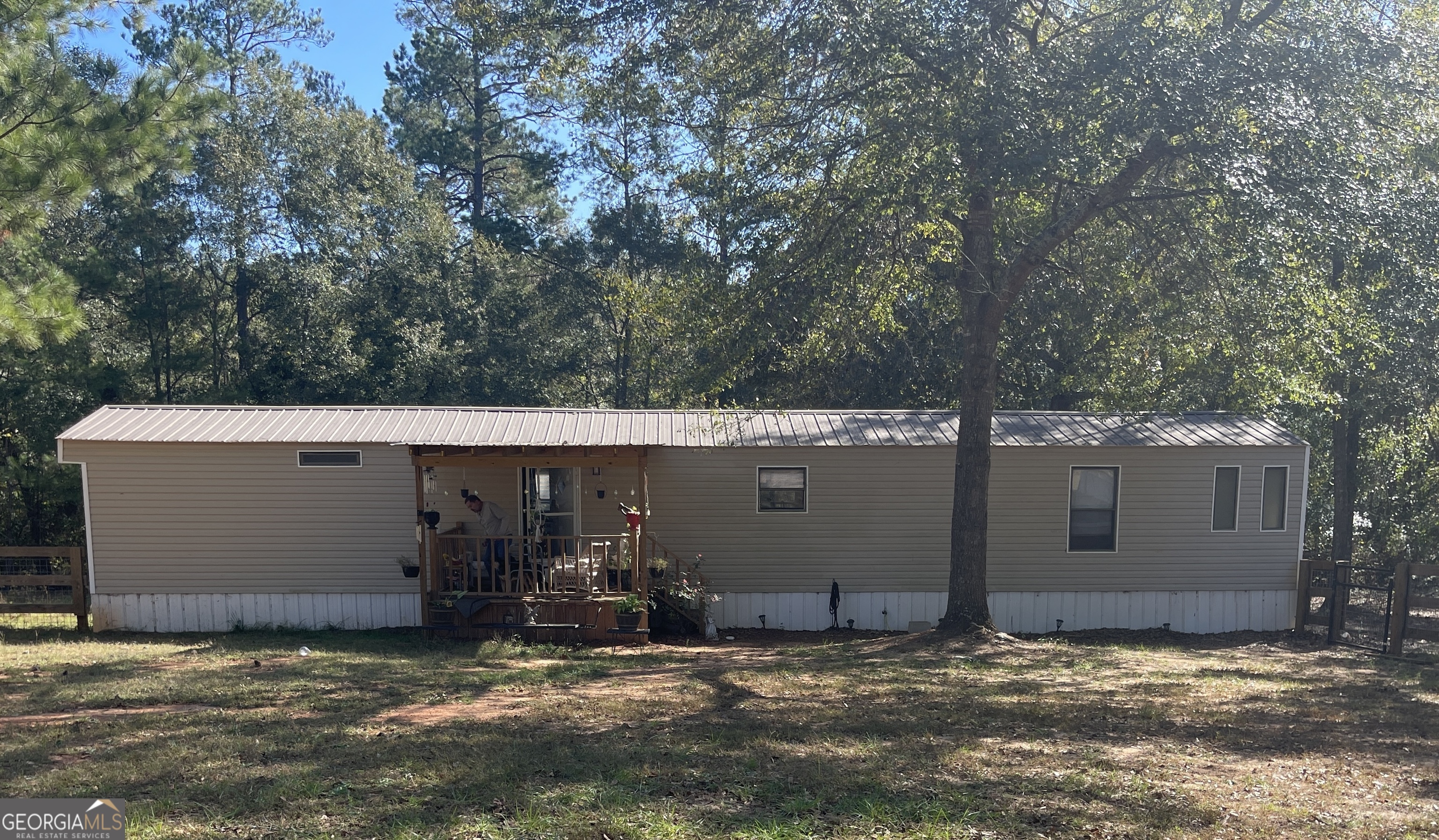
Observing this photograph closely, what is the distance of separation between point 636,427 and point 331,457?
3.93 metres

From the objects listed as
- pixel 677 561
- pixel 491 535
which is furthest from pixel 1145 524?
pixel 491 535

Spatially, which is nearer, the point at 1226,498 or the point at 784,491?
the point at 784,491

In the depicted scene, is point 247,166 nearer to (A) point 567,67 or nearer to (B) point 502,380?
(B) point 502,380

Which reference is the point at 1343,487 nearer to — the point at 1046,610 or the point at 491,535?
the point at 1046,610

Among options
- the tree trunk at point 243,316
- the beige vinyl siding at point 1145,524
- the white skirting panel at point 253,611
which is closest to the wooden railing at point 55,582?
the white skirting panel at point 253,611

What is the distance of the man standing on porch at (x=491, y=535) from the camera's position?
446 inches

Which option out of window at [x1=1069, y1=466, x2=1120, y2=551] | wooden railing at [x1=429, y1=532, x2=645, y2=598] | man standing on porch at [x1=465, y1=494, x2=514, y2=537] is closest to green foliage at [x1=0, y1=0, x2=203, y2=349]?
man standing on porch at [x1=465, y1=494, x2=514, y2=537]

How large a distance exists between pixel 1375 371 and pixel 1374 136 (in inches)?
269

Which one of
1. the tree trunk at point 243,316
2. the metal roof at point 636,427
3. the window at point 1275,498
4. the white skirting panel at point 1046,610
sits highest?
the tree trunk at point 243,316

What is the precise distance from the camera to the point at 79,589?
38.2 ft

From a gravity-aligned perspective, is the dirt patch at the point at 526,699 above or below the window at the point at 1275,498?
below

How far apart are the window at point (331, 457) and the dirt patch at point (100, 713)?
528cm

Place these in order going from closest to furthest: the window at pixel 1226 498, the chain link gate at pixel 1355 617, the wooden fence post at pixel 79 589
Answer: the wooden fence post at pixel 79 589, the chain link gate at pixel 1355 617, the window at pixel 1226 498

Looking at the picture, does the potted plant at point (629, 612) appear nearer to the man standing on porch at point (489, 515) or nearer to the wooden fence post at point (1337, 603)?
the man standing on porch at point (489, 515)
